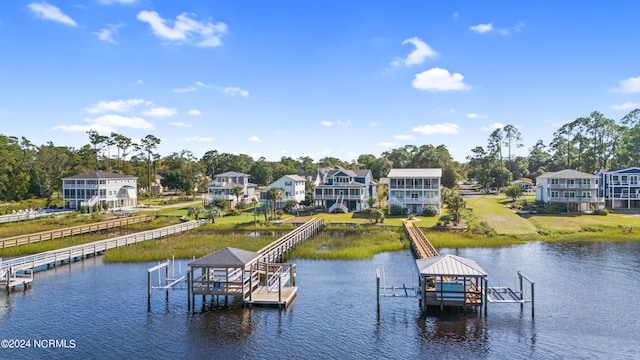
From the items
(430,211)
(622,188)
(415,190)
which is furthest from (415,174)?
(622,188)

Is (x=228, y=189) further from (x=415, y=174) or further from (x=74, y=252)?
(x=74, y=252)

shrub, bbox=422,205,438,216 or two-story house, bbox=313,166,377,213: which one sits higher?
two-story house, bbox=313,166,377,213

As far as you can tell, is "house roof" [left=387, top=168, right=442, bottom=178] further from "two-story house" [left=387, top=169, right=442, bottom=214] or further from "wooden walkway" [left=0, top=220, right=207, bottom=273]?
"wooden walkway" [left=0, top=220, right=207, bottom=273]

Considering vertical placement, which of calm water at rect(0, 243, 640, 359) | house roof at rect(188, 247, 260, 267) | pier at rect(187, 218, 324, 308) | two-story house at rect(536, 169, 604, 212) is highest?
two-story house at rect(536, 169, 604, 212)

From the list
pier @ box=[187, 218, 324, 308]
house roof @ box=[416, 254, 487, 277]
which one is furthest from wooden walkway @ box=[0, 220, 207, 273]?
house roof @ box=[416, 254, 487, 277]

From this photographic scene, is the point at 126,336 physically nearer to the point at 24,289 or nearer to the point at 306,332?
the point at 306,332

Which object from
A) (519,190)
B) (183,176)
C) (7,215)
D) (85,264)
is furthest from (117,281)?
(519,190)
